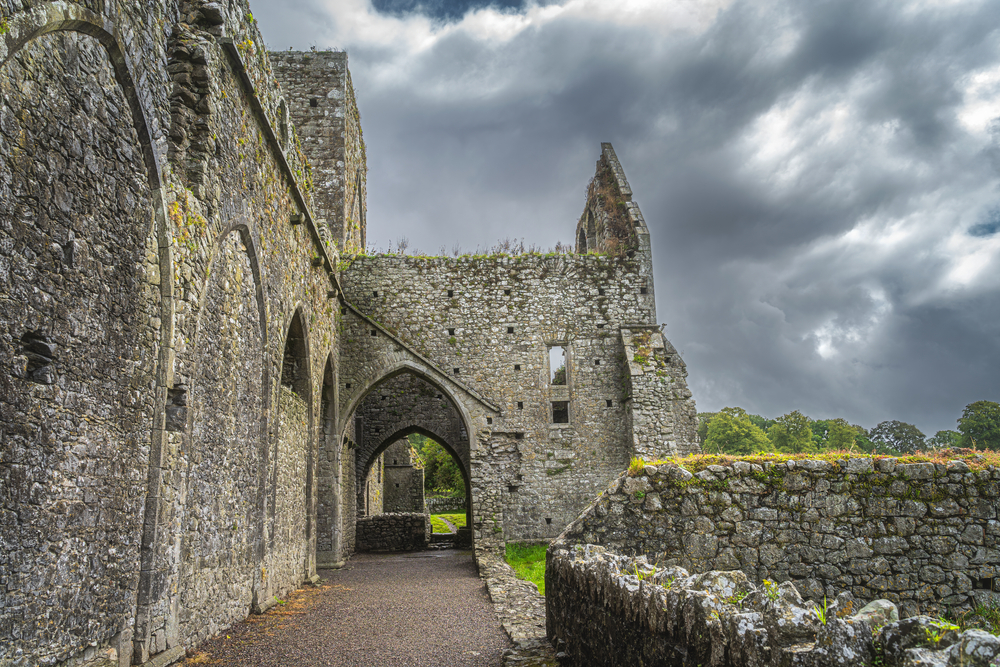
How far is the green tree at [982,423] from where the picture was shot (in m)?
34.5

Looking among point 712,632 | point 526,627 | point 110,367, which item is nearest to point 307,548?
point 526,627

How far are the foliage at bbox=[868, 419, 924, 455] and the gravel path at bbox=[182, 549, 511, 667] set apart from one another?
172ft

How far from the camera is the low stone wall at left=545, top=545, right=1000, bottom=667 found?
1.76 metres

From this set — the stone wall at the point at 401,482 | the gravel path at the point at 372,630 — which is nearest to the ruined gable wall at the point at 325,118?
the gravel path at the point at 372,630

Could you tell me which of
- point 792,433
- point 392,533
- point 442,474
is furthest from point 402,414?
point 792,433

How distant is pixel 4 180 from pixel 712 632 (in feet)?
13.2

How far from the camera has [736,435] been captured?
48.6m

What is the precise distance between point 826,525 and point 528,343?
10177 mm

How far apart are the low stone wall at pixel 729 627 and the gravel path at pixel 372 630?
1755mm

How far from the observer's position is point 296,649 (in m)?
5.82

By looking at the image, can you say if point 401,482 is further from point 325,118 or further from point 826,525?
point 826,525

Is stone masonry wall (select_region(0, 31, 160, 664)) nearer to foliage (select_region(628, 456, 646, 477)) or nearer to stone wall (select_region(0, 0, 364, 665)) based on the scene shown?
stone wall (select_region(0, 0, 364, 665))

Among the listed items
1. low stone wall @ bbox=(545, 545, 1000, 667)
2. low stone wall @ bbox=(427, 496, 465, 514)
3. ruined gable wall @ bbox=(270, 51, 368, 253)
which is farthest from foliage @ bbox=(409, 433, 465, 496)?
low stone wall @ bbox=(545, 545, 1000, 667)

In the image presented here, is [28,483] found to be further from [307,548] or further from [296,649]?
[307,548]
